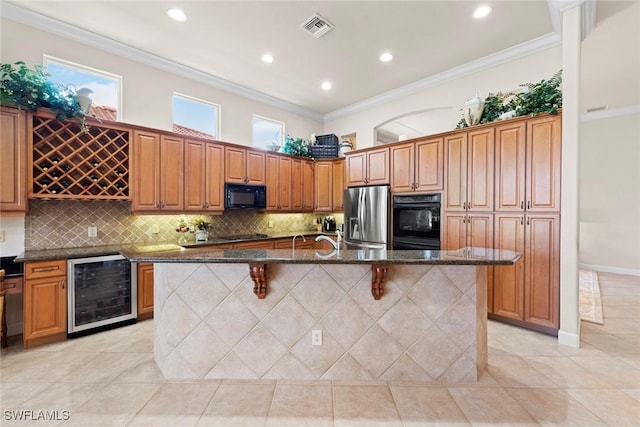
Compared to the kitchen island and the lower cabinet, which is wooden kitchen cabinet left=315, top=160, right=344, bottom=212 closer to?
the lower cabinet

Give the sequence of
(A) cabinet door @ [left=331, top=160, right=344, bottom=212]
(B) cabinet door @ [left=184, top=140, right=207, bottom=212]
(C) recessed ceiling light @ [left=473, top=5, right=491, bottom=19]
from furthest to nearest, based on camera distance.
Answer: (A) cabinet door @ [left=331, top=160, right=344, bottom=212] → (B) cabinet door @ [left=184, top=140, right=207, bottom=212] → (C) recessed ceiling light @ [left=473, top=5, right=491, bottom=19]

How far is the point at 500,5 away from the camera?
285 cm

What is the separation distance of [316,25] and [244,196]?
266cm

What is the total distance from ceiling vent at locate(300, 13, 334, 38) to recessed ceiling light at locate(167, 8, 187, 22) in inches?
50.7

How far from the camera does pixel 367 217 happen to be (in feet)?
15.1

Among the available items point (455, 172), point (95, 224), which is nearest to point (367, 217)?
point (455, 172)

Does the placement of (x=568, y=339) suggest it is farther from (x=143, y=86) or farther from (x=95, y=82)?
(x=95, y=82)

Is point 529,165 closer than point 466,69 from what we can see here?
Yes

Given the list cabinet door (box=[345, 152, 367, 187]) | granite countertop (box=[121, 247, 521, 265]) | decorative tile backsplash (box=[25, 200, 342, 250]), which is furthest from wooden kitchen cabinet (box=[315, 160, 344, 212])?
granite countertop (box=[121, 247, 521, 265])

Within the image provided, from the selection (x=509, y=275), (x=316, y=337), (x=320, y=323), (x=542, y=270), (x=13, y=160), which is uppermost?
(x=13, y=160)

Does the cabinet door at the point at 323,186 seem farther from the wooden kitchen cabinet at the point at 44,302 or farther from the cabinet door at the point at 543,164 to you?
the wooden kitchen cabinet at the point at 44,302

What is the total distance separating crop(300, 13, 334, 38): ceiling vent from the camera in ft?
10.0

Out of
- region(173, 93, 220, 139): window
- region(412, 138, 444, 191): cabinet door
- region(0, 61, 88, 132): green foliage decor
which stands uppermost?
region(173, 93, 220, 139): window

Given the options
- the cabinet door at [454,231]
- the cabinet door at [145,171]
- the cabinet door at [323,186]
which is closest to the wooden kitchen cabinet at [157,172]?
the cabinet door at [145,171]
